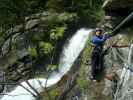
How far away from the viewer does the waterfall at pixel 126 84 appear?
42.3 ft

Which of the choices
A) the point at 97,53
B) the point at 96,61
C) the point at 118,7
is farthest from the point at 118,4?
the point at 96,61

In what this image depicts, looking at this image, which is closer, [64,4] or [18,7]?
[18,7]

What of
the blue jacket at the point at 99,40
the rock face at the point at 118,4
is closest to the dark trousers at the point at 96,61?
the blue jacket at the point at 99,40

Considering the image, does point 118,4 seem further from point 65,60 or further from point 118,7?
point 65,60

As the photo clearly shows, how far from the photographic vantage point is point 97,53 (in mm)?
14781

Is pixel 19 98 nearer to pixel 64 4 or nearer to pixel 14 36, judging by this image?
pixel 14 36

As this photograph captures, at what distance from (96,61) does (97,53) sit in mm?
346

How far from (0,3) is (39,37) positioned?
4.82 meters

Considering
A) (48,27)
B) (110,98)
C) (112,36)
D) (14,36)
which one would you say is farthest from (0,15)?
(110,98)

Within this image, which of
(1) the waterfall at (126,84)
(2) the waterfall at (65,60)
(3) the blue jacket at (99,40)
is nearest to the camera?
(1) the waterfall at (126,84)

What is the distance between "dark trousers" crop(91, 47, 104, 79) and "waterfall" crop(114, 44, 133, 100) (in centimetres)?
117

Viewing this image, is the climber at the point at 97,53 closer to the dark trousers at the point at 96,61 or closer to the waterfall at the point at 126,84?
the dark trousers at the point at 96,61

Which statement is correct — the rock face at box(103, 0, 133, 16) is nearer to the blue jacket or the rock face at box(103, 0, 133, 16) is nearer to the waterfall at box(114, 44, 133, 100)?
the blue jacket

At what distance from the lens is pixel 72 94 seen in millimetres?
15914
